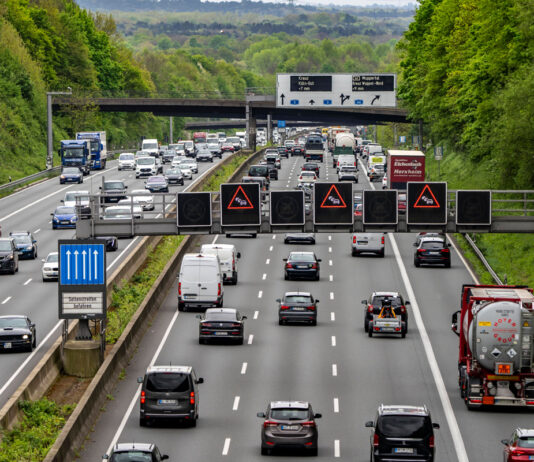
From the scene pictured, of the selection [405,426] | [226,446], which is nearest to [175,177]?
[226,446]

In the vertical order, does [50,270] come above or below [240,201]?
below

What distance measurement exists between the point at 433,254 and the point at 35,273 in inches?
859

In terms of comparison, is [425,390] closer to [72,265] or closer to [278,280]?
[72,265]

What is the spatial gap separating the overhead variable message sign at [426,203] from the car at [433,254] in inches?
852

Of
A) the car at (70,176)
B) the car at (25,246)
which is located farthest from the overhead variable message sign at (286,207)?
the car at (70,176)

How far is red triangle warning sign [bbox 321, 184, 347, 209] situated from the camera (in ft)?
156

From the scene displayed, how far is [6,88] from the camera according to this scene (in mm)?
136250

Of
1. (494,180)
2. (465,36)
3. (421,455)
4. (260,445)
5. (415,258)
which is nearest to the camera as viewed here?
(421,455)

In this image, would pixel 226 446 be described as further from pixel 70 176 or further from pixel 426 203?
pixel 70 176

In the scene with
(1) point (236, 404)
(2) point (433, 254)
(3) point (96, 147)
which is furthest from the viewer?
(3) point (96, 147)

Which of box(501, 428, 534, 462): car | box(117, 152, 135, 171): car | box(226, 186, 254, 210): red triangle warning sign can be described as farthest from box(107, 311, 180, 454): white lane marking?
box(117, 152, 135, 171): car

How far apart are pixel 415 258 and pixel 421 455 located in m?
39.8

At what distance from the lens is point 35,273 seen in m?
64.9

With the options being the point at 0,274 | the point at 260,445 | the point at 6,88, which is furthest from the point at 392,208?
the point at 6,88
